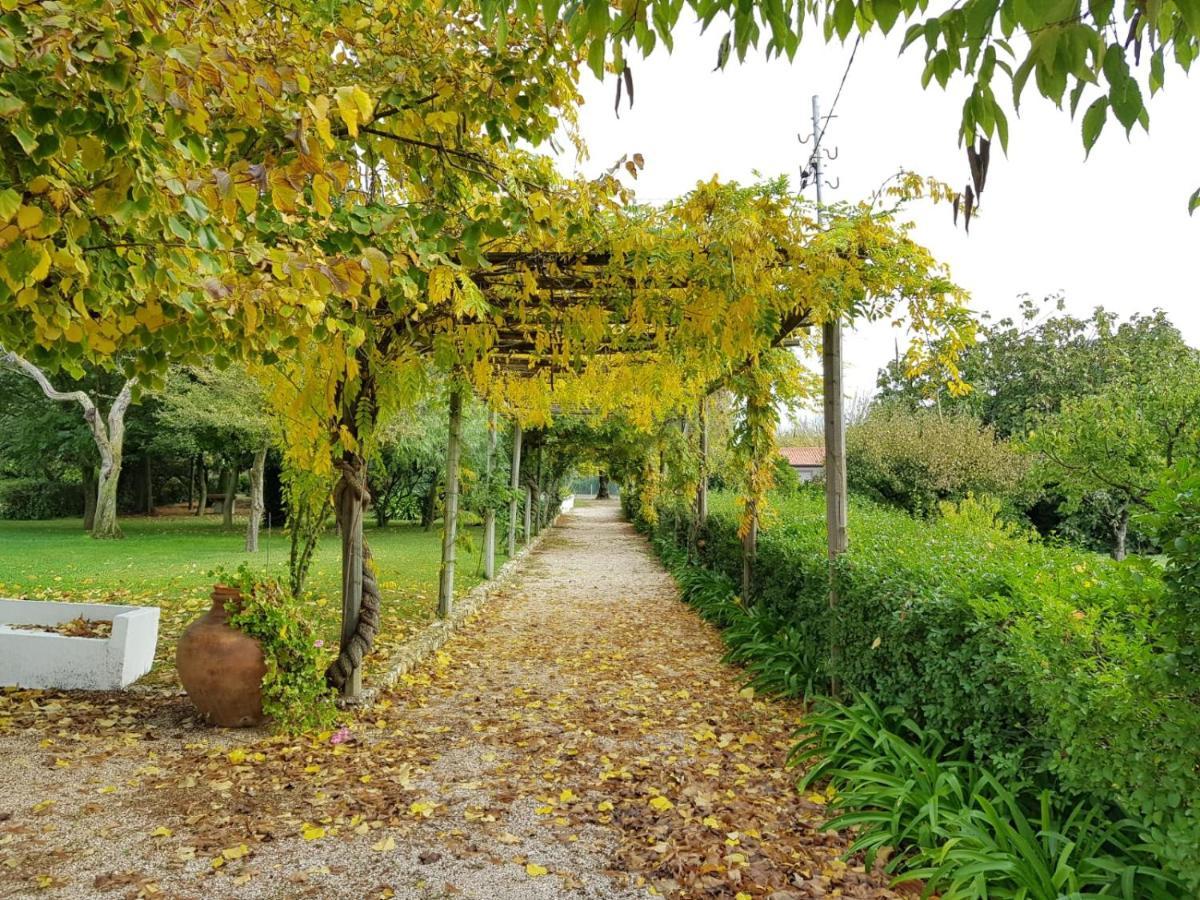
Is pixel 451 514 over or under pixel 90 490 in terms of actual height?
over

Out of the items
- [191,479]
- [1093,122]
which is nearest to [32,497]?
[191,479]

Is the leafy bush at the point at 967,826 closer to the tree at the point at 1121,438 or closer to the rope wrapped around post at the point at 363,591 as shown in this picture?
the rope wrapped around post at the point at 363,591

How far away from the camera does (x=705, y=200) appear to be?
14.2 ft

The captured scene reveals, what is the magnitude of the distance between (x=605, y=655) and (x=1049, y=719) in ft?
14.5

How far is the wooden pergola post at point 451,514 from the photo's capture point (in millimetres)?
7383

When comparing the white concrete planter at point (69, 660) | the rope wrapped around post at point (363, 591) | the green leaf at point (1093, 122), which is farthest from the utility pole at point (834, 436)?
the white concrete planter at point (69, 660)

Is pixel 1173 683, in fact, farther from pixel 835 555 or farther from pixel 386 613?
pixel 386 613

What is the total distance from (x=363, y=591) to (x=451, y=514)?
255 cm

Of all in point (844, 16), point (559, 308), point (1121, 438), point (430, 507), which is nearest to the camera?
point (844, 16)

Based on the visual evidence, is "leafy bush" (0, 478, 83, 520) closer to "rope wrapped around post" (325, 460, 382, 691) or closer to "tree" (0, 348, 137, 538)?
"tree" (0, 348, 137, 538)

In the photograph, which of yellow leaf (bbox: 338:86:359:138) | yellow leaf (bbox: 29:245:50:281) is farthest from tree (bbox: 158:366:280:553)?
yellow leaf (bbox: 338:86:359:138)

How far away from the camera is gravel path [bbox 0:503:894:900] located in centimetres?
270

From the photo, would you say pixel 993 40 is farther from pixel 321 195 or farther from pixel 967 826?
pixel 967 826

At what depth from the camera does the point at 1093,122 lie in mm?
1146
